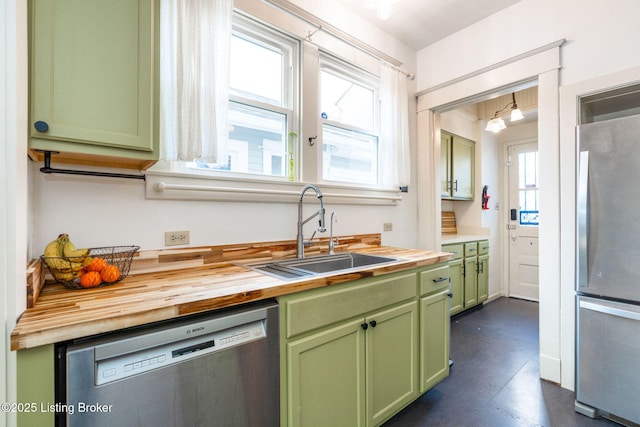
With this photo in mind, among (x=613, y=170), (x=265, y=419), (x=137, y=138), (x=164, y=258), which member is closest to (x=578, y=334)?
(x=613, y=170)

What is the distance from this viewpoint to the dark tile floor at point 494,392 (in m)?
1.75

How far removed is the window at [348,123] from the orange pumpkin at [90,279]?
1.59 meters

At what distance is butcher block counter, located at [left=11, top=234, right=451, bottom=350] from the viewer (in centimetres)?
80

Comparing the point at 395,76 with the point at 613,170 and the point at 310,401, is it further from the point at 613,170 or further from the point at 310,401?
the point at 310,401

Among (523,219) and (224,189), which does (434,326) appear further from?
(523,219)

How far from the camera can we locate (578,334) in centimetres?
183

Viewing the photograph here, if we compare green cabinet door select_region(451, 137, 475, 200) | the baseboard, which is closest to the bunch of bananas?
the baseboard

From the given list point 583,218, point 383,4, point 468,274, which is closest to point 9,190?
point 383,4

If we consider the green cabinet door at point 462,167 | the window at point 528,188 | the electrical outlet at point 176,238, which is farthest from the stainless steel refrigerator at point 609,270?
the window at point 528,188

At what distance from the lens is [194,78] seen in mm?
1463

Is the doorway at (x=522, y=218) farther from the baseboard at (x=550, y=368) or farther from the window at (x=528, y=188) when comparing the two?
the baseboard at (x=550, y=368)

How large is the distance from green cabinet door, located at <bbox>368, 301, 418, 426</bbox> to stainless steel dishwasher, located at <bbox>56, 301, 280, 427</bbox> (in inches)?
23.1

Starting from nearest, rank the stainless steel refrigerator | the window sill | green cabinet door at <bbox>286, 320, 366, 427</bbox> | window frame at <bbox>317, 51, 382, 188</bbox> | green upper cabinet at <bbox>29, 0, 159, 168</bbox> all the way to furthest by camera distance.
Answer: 1. green upper cabinet at <bbox>29, 0, 159, 168</bbox>
2. green cabinet door at <bbox>286, 320, 366, 427</bbox>
3. the window sill
4. the stainless steel refrigerator
5. window frame at <bbox>317, 51, 382, 188</bbox>

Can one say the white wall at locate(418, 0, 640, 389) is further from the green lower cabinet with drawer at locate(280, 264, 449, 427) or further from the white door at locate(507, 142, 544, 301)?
the white door at locate(507, 142, 544, 301)
